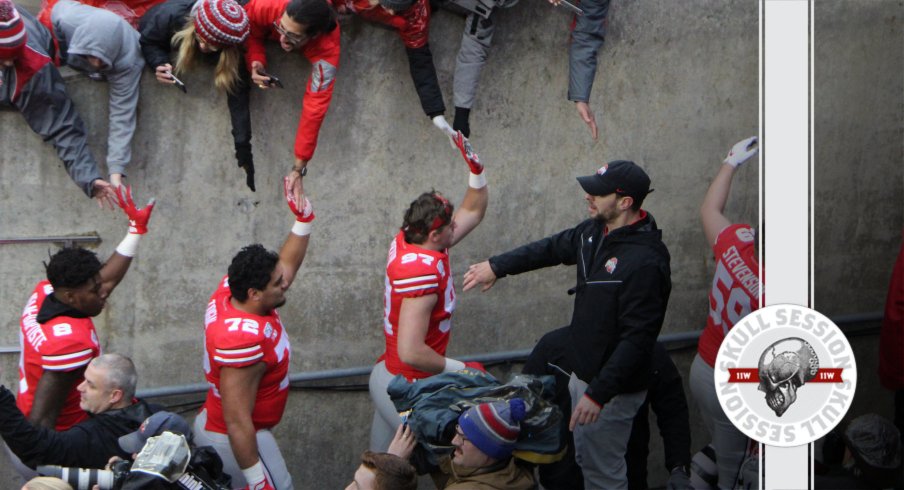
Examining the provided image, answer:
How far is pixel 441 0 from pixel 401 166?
3.03 feet

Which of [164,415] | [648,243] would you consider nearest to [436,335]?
[648,243]

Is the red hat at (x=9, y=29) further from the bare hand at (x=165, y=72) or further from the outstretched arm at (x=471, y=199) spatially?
the outstretched arm at (x=471, y=199)

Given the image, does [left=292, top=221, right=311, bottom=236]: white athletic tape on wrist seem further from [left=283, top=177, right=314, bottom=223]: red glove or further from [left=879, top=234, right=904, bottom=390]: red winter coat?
[left=879, top=234, right=904, bottom=390]: red winter coat

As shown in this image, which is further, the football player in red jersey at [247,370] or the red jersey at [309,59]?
the red jersey at [309,59]

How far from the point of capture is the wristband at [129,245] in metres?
5.71

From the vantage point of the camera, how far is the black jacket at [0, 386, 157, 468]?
4.50m

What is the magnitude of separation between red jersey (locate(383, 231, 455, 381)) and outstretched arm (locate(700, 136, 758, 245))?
1506 millimetres

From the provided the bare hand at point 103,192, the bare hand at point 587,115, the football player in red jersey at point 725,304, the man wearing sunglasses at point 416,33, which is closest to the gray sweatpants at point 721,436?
the football player in red jersey at point 725,304

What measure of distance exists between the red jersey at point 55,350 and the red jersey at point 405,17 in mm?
2107

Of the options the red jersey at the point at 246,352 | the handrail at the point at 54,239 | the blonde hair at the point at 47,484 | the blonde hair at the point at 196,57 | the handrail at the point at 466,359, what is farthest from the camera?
the handrail at the point at 466,359

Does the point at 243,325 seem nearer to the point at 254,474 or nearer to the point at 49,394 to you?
the point at 254,474

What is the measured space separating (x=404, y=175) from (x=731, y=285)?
1.87 meters

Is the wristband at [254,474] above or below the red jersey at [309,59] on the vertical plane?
below

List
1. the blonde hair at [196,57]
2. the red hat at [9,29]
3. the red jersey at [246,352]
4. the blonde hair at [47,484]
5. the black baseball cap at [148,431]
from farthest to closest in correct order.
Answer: the blonde hair at [196,57] → the red hat at [9,29] → the red jersey at [246,352] → the black baseball cap at [148,431] → the blonde hair at [47,484]
